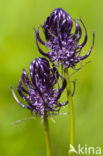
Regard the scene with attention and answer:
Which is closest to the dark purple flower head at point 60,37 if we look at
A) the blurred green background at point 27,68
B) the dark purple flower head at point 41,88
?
the dark purple flower head at point 41,88

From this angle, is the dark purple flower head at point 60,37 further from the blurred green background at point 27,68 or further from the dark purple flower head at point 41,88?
the blurred green background at point 27,68

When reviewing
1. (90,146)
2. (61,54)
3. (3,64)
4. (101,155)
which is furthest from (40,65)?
(3,64)

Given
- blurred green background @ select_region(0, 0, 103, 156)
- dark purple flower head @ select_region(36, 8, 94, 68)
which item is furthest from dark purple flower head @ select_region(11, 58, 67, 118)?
blurred green background @ select_region(0, 0, 103, 156)

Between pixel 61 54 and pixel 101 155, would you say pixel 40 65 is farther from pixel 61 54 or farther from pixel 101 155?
pixel 101 155

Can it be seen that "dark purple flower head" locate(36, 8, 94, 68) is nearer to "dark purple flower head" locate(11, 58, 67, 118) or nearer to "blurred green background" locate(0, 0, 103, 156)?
"dark purple flower head" locate(11, 58, 67, 118)

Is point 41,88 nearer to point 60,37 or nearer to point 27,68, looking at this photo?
point 60,37

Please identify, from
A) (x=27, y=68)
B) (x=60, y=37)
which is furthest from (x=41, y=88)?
(x=27, y=68)
